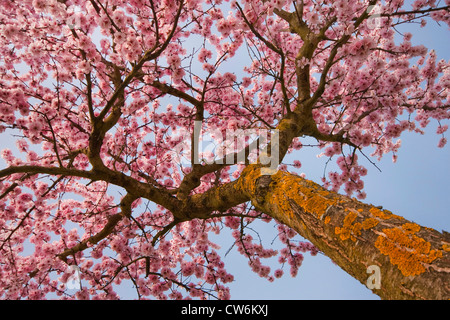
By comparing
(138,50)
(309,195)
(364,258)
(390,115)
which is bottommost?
(364,258)

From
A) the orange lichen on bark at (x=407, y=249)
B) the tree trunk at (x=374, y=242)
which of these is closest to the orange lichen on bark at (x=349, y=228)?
the tree trunk at (x=374, y=242)

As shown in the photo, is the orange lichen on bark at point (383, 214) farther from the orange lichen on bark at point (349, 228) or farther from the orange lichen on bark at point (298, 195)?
the orange lichen on bark at point (298, 195)

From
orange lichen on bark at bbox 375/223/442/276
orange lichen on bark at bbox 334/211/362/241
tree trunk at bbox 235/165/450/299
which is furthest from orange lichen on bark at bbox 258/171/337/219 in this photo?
orange lichen on bark at bbox 375/223/442/276

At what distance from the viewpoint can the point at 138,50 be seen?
361 centimetres

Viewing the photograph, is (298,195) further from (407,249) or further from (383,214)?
(407,249)

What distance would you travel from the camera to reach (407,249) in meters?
1.10

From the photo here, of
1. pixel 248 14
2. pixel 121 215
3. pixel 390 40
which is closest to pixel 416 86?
pixel 390 40

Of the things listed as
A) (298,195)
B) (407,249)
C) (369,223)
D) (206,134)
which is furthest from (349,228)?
(206,134)

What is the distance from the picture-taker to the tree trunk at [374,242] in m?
0.99

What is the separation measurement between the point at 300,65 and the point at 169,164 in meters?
3.84

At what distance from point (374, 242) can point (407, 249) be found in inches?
5.1

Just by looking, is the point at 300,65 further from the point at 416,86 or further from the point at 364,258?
the point at 416,86
